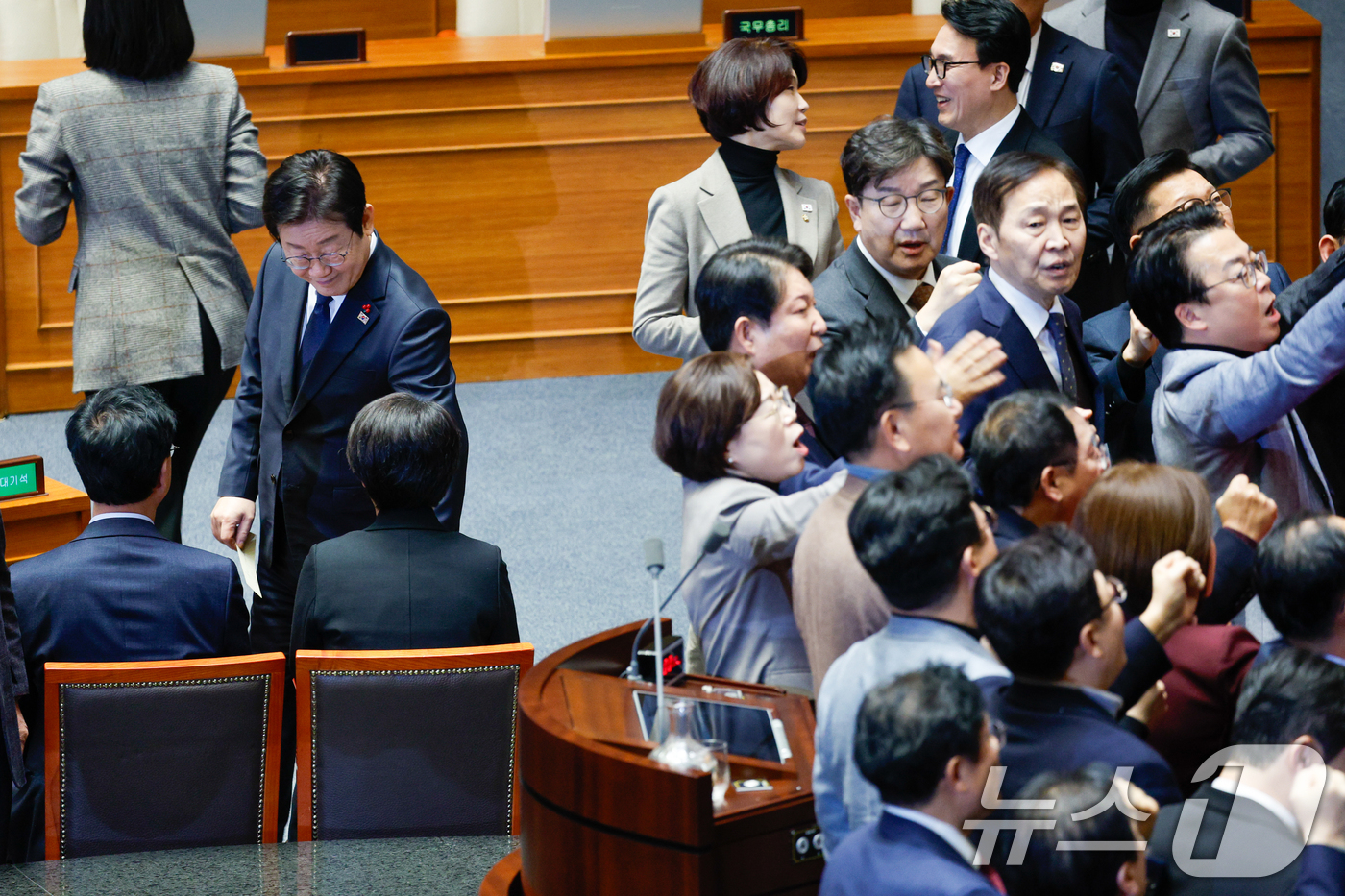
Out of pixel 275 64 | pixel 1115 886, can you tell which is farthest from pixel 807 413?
pixel 275 64

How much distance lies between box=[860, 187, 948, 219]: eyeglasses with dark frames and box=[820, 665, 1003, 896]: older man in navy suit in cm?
142

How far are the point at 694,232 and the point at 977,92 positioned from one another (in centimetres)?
77

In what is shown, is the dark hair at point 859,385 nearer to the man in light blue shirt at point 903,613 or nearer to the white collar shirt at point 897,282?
the man in light blue shirt at point 903,613

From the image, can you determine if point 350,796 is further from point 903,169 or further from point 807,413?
point 903,169

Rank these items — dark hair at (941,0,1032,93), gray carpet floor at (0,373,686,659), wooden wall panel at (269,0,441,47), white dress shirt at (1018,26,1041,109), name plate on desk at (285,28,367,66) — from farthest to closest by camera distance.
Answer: wooden wall panel at (269,0,441,47)
name plate on desk at (285,28,367,66)
gray carpet floor at (0,373,686,659)
white dress shirt at (1018,26,1041,109)
dark hair at (941,0,1032,93)

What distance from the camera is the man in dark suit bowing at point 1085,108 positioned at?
3.68m

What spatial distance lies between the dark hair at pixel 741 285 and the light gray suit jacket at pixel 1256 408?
2.22 feet

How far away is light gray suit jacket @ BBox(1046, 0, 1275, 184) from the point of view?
405cm

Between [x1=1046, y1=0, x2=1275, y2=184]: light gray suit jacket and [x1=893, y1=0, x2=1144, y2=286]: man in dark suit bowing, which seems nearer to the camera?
[x1=893, y1=0, x2=1144, y2=286]: man in dark suit bowing

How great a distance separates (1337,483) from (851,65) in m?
3.35

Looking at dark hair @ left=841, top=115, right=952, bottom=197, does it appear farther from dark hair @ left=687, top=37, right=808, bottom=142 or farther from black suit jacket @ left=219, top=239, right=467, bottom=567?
black suit jacket @ left=219, top=239, right=467, bottom=567

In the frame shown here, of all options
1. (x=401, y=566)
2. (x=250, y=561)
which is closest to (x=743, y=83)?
(x=401, y=566)

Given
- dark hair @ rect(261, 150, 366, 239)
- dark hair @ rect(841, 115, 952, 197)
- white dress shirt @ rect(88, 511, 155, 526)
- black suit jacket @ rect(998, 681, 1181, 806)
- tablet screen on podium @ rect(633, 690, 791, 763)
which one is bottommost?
tablet screen on podium @ rect(633, 690, 791, 763)

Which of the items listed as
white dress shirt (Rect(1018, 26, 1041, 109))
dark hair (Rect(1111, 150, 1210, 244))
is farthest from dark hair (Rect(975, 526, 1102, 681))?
white dress shirt (Rect(1018, 26, 1041, 109))
